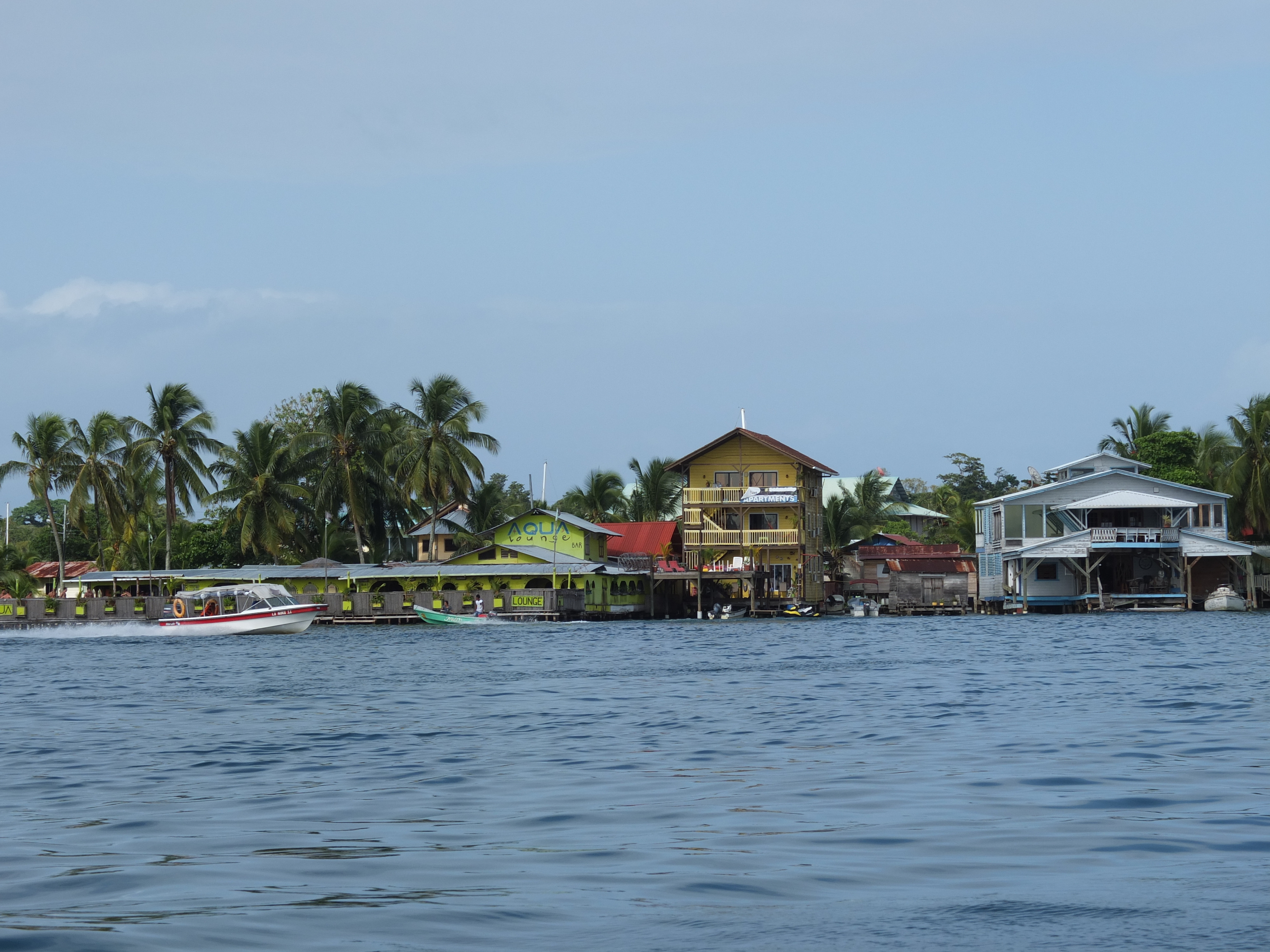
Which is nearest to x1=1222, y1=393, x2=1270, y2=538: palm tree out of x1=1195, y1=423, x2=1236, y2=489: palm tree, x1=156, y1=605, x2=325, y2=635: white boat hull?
x1=1195, y1=423, x2=1236, y2=489: palm tree

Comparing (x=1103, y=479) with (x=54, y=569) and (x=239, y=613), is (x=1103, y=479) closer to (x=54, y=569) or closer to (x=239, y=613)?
(x=239, y=613)

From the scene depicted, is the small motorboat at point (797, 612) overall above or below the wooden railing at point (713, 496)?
below

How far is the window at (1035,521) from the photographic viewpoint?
66562 millimetres

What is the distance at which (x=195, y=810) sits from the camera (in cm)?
1082

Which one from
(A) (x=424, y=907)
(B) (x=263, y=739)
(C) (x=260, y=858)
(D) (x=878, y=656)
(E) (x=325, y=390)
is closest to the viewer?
(A) (x=424, y=907)

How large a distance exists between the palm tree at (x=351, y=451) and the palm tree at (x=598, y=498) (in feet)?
45.4

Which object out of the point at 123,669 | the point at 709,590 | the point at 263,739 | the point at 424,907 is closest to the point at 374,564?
the point at 709,590

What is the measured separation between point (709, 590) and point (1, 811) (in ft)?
200

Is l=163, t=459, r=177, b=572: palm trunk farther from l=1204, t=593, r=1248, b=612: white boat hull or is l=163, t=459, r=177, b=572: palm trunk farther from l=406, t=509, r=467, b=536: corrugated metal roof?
l=1204, t=593, r=1248, b=612: white boat hull

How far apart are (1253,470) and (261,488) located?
161ft

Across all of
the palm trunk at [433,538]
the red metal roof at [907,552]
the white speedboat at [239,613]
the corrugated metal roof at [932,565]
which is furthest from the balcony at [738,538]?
the white speedboat at [239,613]

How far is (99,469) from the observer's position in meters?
70.2

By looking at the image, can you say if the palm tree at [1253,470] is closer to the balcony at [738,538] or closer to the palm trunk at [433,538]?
the balcony at [738,538]

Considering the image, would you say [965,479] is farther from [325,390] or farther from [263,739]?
[263,739]
